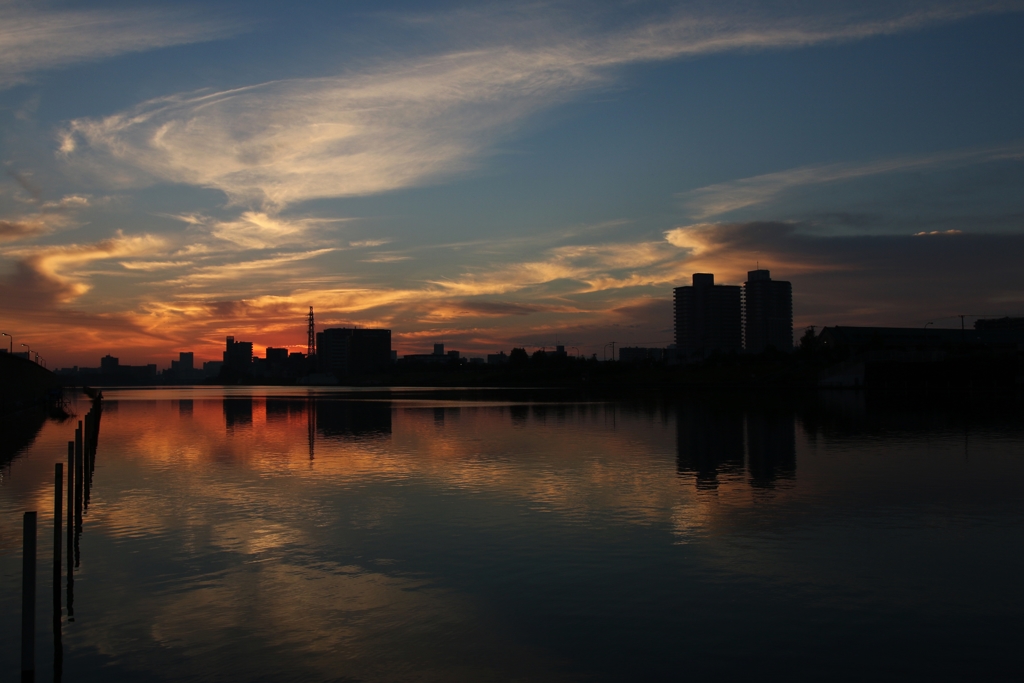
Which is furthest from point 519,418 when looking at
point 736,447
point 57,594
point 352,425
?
point 57,594

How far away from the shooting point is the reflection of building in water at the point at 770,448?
97.4ft

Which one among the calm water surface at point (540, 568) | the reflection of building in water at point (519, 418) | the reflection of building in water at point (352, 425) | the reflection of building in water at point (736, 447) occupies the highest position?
the reflection of building in water at point (736, 447)

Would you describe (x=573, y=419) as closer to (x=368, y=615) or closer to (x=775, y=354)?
(x=368, y=615)

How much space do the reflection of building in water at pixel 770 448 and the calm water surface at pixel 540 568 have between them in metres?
0.39

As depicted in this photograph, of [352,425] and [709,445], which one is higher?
[709,445]

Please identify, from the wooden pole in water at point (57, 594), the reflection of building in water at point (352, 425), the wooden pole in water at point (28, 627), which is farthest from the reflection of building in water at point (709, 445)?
the reflection of building in water at point (352, 425)

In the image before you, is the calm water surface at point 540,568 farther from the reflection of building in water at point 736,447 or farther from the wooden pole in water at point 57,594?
the reflection of building in water at point 736,447

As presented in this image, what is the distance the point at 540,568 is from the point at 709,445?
2563 centimetres

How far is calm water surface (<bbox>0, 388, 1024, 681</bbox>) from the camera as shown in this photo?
11812 mm

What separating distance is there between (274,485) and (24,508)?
8056 millimetres

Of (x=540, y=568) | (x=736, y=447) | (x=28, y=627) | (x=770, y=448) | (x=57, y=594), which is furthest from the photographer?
(x=736, y=447)

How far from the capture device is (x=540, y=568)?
16625 mm

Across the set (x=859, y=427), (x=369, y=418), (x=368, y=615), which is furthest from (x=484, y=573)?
(x=369, y=418)

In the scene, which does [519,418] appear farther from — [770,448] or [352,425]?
[770,448]
